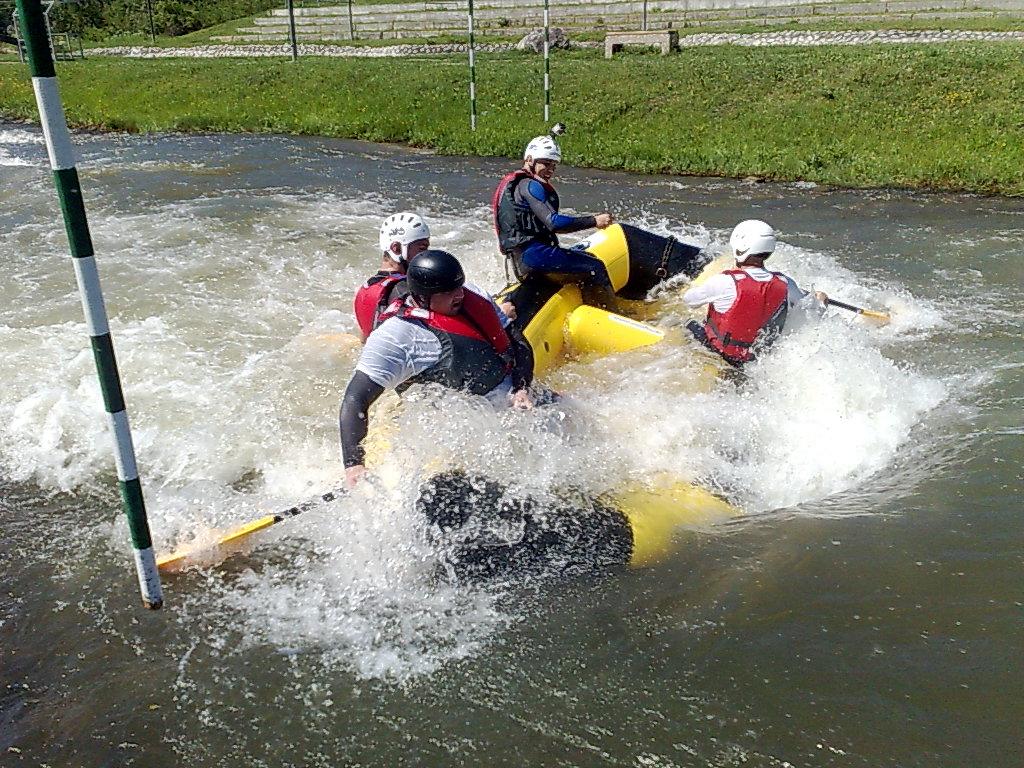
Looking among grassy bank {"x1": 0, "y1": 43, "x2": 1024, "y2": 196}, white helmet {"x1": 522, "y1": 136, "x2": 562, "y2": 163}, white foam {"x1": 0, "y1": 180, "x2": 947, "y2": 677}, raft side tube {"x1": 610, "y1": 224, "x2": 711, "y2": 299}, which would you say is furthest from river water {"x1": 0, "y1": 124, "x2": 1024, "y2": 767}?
grassy bank {"x1": 0, "y1": 43, "x2": 1024, "y2": 196}

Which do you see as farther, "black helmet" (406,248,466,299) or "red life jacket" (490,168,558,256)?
"red life jacket" (490,168,558,256)

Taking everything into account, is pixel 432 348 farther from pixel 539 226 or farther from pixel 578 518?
pixel 539 226

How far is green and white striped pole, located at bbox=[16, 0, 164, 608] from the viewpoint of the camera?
2.88 meters

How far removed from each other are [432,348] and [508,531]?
0.96 m

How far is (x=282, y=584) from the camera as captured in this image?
4133mm

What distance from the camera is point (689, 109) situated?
57.1ft

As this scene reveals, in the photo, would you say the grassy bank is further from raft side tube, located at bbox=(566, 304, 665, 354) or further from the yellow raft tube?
the yellow raft tube

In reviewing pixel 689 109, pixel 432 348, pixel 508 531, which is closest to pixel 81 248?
pixel 432 348

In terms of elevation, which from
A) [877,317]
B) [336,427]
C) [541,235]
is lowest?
[336,427]

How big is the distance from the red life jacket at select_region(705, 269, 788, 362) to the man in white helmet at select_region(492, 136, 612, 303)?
1.43 m

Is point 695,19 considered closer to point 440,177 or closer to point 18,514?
point 440,177

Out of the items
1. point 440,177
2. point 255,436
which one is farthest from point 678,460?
point 440,177

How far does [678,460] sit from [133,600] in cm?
289

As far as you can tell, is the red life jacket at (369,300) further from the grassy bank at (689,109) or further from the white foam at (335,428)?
the grassy bank at (689,109)
